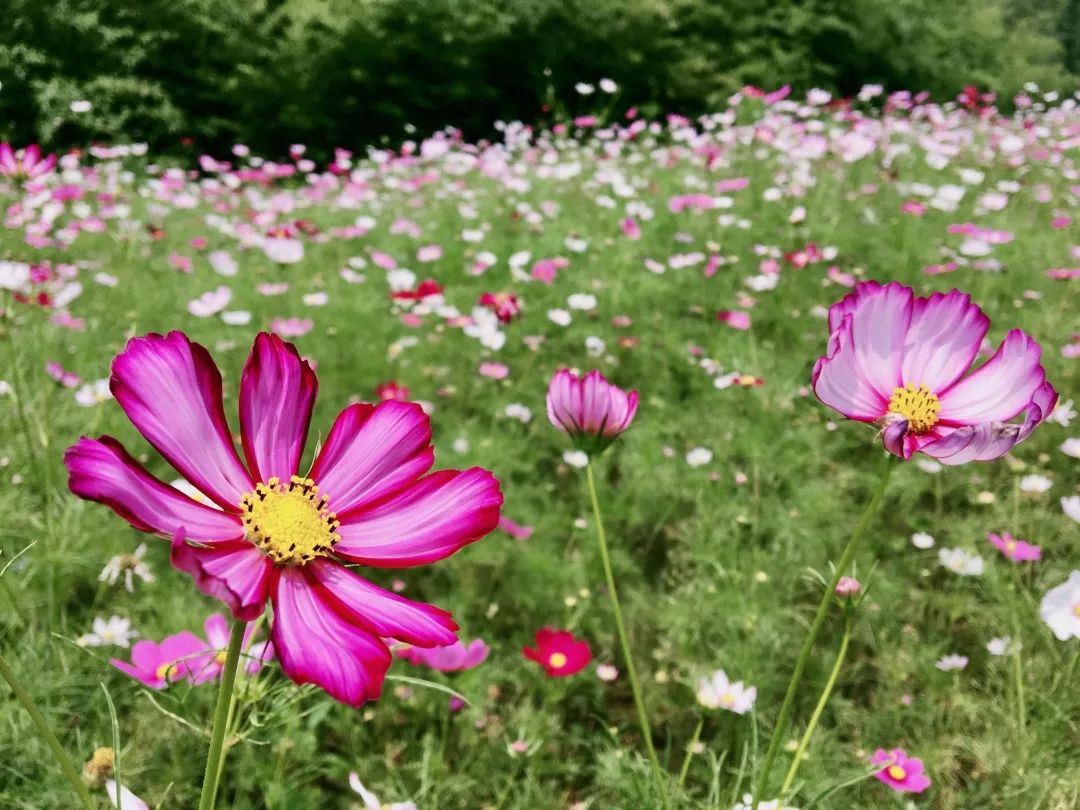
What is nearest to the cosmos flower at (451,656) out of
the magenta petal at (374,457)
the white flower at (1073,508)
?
the magenta petal at (374,457)

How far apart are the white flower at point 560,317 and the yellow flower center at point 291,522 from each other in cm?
179

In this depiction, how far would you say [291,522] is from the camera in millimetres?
489

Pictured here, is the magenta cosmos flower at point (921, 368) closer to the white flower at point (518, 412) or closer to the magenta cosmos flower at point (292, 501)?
the magenta cosmos flower at point (292, 501)

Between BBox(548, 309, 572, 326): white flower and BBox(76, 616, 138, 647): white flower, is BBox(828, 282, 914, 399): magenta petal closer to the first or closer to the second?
BBox(76, 616, 138, 647): white flower

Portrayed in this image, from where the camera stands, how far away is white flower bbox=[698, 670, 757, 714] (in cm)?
115

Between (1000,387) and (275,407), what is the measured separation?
55 centimetres

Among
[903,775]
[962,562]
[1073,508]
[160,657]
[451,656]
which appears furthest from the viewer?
[962,562]

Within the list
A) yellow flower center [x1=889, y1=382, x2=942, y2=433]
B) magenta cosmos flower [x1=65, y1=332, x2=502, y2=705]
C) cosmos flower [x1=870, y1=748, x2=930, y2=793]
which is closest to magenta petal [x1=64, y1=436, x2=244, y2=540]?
magenta cosmos flower [x1=65, y1=332, x2=502, y2=705]

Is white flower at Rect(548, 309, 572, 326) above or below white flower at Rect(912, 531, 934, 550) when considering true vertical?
above

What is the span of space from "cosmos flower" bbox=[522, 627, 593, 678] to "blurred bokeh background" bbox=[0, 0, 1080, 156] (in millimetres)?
4749

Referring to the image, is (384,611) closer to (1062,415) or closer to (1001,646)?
(1001,646)

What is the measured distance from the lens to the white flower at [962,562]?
1.51 meters

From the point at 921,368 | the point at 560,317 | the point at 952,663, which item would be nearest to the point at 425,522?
the point at 921,368

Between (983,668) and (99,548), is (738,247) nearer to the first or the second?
(983,668)
